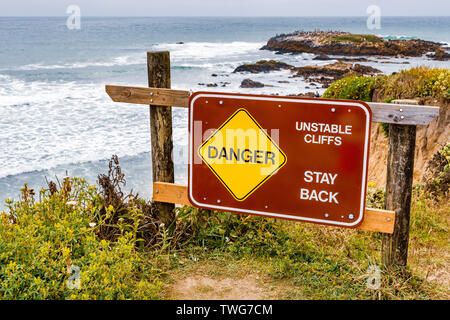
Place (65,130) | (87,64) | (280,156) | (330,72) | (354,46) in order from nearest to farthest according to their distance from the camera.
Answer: (280,156) → (65,130) → (330,72) → (87,64) → (354,46)

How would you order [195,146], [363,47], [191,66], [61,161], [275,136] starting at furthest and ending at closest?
[363,47] → [191,66] → [61,161] → [195,146] → [275,136]

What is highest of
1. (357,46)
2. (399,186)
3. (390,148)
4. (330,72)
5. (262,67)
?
(357,46)

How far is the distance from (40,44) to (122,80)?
3730cm

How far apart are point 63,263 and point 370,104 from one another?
285cm

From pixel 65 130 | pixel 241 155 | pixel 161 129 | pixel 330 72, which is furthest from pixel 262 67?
pixel 241 155

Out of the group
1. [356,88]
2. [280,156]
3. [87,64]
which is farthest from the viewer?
[87,64]

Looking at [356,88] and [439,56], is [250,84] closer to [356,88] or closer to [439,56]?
[356,88]

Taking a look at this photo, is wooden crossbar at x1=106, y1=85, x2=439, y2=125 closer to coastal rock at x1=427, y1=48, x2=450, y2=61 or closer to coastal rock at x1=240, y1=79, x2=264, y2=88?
coastal rock at x1=240, y1=79, x2=264, y2=88

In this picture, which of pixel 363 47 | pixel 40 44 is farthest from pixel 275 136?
pixel 40 44

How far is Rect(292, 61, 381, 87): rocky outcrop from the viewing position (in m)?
32.1

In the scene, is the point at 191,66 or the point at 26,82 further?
the point at 191,66

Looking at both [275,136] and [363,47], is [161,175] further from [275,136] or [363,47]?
[363,47]

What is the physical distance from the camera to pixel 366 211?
4168 mm

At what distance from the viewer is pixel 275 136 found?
431 centimetres
